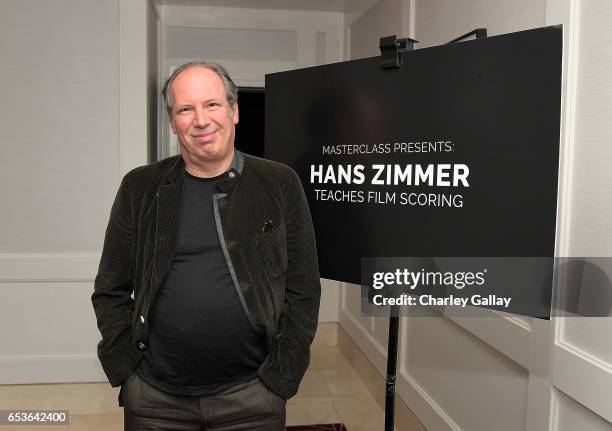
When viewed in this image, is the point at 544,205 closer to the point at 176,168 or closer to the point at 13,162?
the point at 176,168

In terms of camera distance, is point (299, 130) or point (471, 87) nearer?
point (471, 87)

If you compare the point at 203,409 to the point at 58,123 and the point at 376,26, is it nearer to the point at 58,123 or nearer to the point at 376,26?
the point at 58,123

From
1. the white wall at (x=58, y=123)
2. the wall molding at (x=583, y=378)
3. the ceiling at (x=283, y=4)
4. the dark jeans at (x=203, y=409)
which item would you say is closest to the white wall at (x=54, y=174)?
the white wall at (x=58, y=123)

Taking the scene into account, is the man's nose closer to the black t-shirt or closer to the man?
the man

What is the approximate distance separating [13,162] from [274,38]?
223cm

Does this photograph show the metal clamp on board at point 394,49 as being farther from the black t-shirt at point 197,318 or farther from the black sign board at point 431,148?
the black t-shirt at point 197,318

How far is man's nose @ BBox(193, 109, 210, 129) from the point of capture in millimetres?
1577

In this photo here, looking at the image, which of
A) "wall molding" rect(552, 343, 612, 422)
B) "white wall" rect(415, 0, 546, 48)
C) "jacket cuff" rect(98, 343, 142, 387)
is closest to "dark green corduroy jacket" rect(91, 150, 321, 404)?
"jacket cuff" rect(98, 343, 142, 387)

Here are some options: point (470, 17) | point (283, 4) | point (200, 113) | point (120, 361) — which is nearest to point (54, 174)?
point (283, 4)

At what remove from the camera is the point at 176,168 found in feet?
5.65

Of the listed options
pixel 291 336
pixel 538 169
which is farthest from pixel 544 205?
pixel 291 336

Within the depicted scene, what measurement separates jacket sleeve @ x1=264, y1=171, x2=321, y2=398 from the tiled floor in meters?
1.65

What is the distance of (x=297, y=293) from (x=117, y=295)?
1.80ft

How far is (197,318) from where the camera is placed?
5.32 feet
